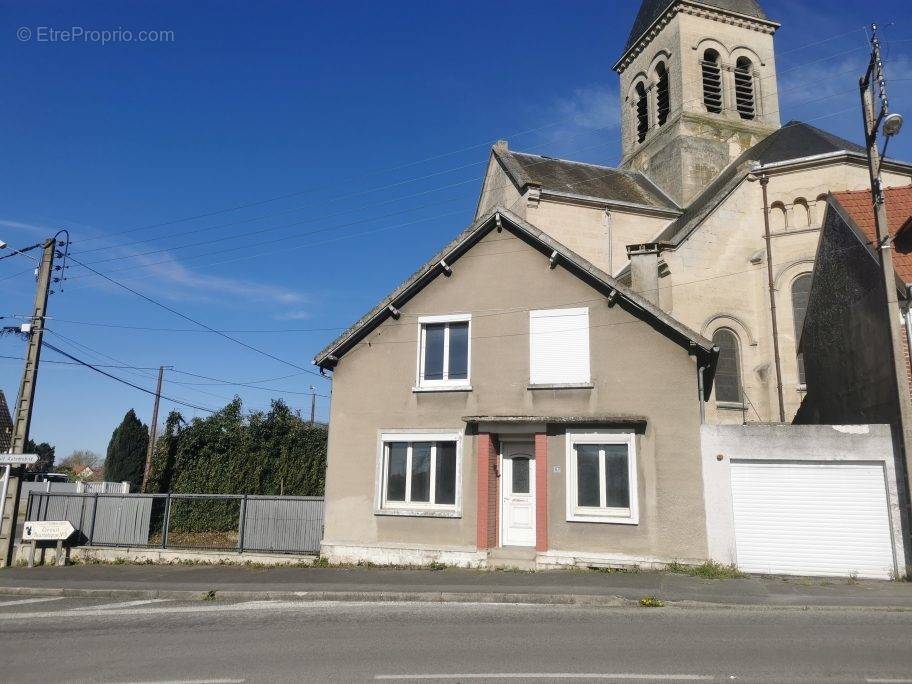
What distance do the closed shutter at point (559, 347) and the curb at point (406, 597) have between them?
16.1 ft

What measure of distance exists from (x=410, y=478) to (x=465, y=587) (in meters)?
3.80

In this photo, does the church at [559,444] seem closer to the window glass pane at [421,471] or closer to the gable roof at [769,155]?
the window glass pane at [421,471]

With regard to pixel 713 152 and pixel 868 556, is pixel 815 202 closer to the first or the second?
pixel 713 152

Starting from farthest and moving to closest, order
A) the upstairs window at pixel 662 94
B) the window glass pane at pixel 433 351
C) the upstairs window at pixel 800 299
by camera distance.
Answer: the upstairs window at pixel 662 94, the upstairs window at pixel 800 299, the window glass pane at pixel 433 351

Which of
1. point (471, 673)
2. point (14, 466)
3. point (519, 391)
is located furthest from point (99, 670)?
point (14, 466)

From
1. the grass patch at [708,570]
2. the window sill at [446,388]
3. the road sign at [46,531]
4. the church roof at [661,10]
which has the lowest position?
the grass patch at [708,570]

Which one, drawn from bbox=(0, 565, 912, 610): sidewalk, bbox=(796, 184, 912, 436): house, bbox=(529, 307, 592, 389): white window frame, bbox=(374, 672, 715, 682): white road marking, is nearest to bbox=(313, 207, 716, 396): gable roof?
A: bbox=(529, 307, 592, 389): white window frame

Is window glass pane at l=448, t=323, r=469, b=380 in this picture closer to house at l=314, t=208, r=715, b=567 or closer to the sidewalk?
house at l=314, t=208, r=715, b=567

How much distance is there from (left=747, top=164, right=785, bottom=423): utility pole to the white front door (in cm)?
1133

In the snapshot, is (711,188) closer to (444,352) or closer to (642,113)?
(642,113)

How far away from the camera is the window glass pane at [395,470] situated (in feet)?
47.5

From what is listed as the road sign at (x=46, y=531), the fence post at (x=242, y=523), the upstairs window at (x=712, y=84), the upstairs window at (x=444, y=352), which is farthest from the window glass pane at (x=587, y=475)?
the upstairs window at (x=712, y=84)

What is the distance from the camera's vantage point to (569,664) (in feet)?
21.0

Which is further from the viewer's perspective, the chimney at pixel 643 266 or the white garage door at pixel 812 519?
the chimney at pixel 643 266
